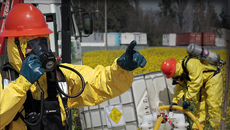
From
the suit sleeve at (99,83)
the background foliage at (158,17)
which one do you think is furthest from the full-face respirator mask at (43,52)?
the background foliage at (158,17)

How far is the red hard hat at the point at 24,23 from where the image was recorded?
6.63 feet

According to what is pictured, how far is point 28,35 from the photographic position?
2.00m

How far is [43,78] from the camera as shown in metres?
2.07

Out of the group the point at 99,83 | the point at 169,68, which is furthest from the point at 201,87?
the point at 99,83

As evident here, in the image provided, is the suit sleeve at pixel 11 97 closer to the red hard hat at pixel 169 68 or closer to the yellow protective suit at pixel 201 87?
the red hard hat at pixel 169 68

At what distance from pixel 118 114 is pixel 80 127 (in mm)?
1045

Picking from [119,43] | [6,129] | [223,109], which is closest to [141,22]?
[119,43]

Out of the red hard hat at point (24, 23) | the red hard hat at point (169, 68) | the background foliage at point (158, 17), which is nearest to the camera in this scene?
the red hard hat at point (24, 23)

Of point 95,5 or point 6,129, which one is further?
point 95,5

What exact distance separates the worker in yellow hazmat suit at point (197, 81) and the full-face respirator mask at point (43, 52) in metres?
3.49

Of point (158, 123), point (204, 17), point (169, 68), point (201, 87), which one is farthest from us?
point (204, 17)

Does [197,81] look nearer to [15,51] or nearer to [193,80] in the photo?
[193,80]

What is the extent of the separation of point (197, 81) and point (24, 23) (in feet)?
12.8

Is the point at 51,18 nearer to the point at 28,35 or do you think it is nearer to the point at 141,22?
the point at 28,35
